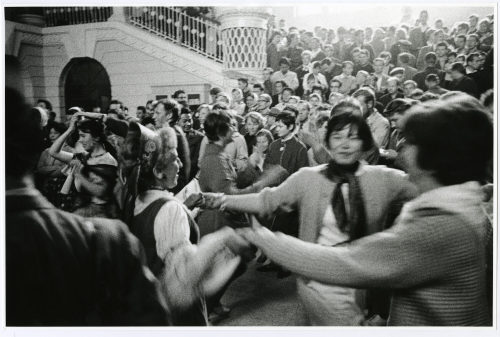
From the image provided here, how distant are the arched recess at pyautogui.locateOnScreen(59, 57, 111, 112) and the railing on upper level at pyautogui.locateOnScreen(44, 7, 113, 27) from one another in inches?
7.2

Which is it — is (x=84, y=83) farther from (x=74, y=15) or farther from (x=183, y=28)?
(x=183, y=28)

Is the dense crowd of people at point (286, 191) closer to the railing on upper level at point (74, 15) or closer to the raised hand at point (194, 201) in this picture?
the raised hand at point (194, 201)

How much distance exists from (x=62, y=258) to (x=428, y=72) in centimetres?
177

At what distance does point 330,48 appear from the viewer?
2215 millimetres

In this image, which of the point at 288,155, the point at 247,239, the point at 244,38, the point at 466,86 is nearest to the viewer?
the point at 247,239

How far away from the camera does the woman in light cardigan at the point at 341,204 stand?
1.72 meters

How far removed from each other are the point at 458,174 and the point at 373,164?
75 cm

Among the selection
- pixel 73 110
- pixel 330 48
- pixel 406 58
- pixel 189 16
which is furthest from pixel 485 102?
pixel 73 110

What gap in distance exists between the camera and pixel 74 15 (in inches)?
85.1

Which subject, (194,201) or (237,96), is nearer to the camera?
(194,201)

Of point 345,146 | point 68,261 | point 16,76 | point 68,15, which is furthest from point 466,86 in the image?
point 16,76

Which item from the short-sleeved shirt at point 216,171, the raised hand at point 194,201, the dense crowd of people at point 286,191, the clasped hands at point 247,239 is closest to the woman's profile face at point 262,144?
the dense crowd of people at point 286,191

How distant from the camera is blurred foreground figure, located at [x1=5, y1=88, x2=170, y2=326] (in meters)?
1.01

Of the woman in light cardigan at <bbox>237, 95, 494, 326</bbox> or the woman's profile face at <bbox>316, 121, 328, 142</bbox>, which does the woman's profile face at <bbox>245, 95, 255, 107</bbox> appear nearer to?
the woman's profile face at <bbox>316, 121, 328, 142</bbox>
